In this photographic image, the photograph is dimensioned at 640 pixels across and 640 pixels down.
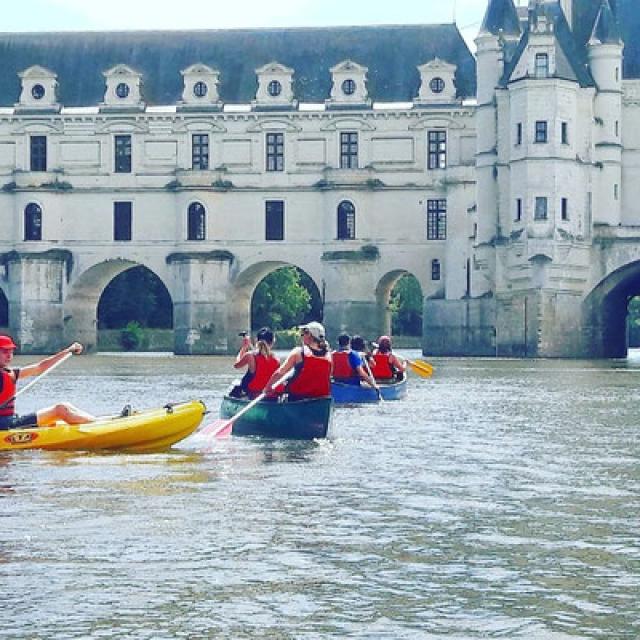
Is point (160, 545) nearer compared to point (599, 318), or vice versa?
point (160, 545)

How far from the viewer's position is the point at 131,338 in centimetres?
10275

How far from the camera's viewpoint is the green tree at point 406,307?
4921 inches

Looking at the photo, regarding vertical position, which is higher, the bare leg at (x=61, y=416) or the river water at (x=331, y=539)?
the bare leg at (x=61, y=416)

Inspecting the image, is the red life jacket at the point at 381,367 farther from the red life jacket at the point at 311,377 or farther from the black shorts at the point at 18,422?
the black shorts at the point at 18,422

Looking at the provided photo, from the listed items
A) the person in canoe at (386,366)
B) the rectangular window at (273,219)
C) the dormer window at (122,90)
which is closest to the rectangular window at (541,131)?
the rectangular window at (273,219)

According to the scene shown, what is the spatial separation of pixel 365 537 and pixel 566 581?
2.66m

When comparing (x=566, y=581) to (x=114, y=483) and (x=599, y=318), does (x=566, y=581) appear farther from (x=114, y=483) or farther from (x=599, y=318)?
(x=599, y=318)

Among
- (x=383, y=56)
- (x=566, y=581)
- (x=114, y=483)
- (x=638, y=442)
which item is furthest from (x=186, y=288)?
(x=566, y=581)

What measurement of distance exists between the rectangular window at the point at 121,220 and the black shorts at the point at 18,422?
235ft

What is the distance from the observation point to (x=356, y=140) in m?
93.9

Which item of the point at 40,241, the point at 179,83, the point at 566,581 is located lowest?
the point at 566,581

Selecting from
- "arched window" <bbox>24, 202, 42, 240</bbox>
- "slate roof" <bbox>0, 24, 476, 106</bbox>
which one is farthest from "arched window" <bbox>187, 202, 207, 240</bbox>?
"arched window" <bbox>24, 202, 42, 240</bbox>

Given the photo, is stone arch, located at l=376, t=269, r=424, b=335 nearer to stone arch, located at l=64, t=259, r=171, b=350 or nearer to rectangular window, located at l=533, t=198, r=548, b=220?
stone arch, located at l=64, t=259, r=171, b=350

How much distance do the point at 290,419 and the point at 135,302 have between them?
78.6m
